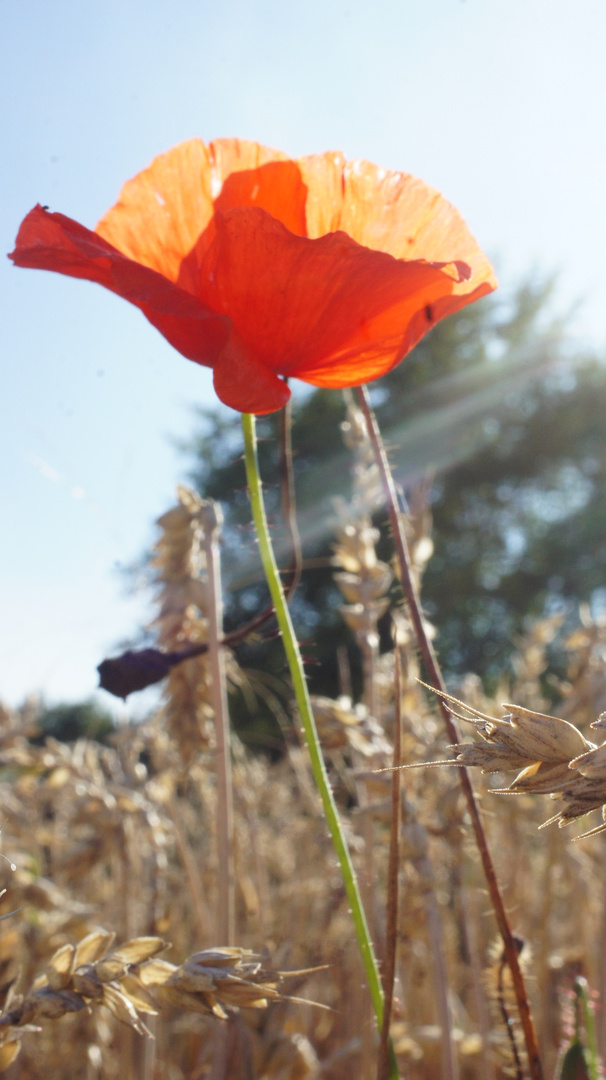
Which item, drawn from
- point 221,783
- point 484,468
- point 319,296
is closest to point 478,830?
point 221,783

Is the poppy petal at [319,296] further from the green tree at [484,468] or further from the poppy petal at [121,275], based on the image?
the green tree at [484,468]

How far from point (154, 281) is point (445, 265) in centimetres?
16

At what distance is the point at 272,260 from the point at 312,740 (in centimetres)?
26

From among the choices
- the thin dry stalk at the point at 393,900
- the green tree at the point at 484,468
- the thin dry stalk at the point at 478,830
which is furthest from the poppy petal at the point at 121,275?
the green tree at the point at 484,468

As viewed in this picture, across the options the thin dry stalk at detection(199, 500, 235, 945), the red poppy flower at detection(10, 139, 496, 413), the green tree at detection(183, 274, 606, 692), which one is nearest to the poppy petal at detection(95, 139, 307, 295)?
the red poppy flower at detection(10, 139, 496, 413)

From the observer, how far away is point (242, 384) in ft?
1.44

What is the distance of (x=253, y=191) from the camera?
540 millimetres

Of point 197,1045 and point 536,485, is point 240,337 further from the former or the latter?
point 536,485

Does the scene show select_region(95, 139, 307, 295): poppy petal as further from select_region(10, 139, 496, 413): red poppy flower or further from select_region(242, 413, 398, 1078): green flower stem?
select_region(242, 413, 398, 1078): green flower stem

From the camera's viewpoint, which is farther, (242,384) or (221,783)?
(221,783)


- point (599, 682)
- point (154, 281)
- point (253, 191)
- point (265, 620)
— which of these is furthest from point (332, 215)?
point (599, 682)

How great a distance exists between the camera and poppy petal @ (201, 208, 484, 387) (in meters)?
0.43

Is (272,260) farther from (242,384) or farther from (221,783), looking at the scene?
(221,783)

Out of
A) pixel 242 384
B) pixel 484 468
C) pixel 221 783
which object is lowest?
pixel 484 468
